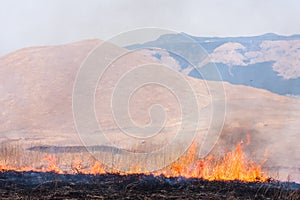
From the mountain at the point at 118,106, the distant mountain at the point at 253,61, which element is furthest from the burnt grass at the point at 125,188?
the distant mountain at the point at 253,61

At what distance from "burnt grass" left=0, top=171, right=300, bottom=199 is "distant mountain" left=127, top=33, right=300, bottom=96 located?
4583cm

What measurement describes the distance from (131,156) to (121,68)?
65.3ft

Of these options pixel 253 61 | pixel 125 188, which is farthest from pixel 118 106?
pixel 253 61

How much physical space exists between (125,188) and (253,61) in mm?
70711

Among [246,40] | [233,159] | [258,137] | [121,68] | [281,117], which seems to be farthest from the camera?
[246,40]

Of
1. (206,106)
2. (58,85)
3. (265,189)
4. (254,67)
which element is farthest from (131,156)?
(254,67)

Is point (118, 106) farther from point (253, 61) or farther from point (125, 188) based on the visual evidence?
point (253, 61)

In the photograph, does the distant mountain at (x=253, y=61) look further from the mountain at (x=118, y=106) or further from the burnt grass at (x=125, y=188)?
the burnt grass at (x=125, y=188)

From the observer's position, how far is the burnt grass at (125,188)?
29.9ft

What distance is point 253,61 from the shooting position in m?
77.4

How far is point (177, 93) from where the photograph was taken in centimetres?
3384

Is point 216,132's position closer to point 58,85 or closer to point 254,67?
point 58,85

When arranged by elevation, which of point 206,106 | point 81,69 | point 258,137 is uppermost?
point 81,69

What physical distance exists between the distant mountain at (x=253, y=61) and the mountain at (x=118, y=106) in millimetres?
20091
